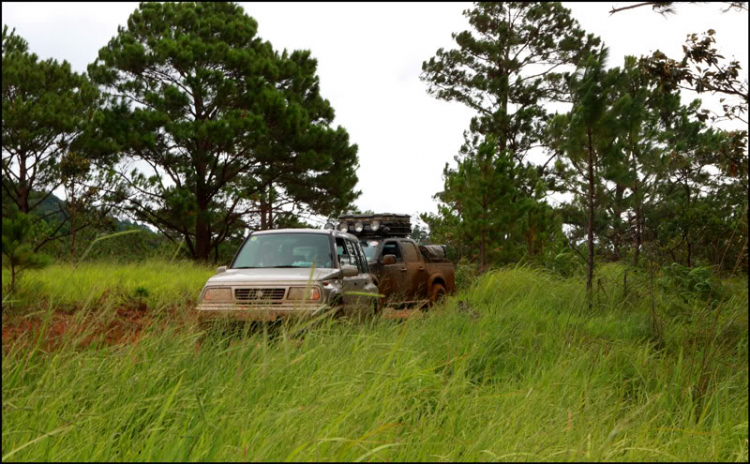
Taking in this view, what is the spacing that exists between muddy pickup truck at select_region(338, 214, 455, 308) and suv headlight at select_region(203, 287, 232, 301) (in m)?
4.21

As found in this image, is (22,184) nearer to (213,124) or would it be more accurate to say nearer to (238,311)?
(213,124)

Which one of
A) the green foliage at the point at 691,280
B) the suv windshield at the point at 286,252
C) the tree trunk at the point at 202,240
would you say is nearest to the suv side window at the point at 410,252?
the suv windshield at the point at 286,252

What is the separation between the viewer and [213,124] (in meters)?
20.8

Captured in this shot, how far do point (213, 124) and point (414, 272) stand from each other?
11.5m

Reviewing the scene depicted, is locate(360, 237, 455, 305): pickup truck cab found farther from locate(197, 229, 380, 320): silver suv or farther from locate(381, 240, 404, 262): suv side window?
locate(197, 229, 380, 320): silver suv

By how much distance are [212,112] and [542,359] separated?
66.0 feet

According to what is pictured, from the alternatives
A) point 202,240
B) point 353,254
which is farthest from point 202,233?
point 353,254

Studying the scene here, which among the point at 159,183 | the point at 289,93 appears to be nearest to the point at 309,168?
the point at 289,93

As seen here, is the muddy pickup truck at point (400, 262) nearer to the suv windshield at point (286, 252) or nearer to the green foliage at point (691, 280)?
the suv windshield at point (286, 252)

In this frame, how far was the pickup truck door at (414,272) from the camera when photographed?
12.3m

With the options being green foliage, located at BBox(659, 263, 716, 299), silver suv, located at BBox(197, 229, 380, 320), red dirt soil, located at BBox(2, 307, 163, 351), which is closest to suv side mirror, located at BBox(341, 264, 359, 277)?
silver suv, located at BBox(197, 229, 380, 320)

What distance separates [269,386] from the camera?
367cm

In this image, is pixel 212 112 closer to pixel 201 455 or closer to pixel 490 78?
pixel 490 78

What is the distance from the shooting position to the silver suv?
696 cm
